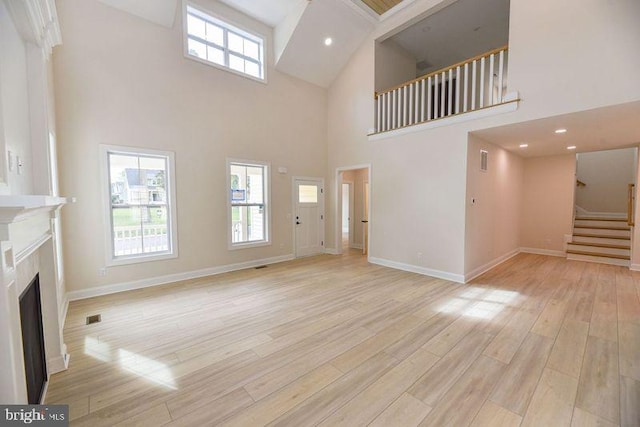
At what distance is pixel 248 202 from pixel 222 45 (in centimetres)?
315

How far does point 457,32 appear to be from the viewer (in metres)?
5.80

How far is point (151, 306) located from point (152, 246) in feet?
4.26

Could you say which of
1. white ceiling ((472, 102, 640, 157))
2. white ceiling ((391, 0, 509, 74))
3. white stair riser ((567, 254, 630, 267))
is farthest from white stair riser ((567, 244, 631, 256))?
white ceiling ((391, 0, 509, 74))

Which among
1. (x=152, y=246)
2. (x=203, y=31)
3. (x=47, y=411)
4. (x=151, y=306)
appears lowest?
(x=151, y=306)

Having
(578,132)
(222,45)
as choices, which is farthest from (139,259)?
(578,132)

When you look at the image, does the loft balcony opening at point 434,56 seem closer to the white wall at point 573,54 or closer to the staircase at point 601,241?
the white wall at point 573,54

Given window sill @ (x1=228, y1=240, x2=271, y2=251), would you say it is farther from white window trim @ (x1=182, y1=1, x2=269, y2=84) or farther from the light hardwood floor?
white window trim @ (x1=182, y1=1, x2=269, y2=84)

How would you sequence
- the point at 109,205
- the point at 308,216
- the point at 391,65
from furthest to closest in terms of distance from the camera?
1. the point at 308,216
2. the point at 391,65
3. the point at 109,205

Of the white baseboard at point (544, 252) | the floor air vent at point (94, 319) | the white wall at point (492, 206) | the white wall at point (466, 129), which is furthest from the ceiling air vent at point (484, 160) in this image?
the floor air vent at point (94, 319)

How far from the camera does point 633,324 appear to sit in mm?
2887

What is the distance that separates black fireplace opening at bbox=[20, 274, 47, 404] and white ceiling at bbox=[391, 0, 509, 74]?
7.15 meters

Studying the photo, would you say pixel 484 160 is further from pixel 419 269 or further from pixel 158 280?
pixel 158 280

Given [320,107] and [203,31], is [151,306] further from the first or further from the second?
[320,107]

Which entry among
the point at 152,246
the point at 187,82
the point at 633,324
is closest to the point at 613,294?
the point at 633,324
